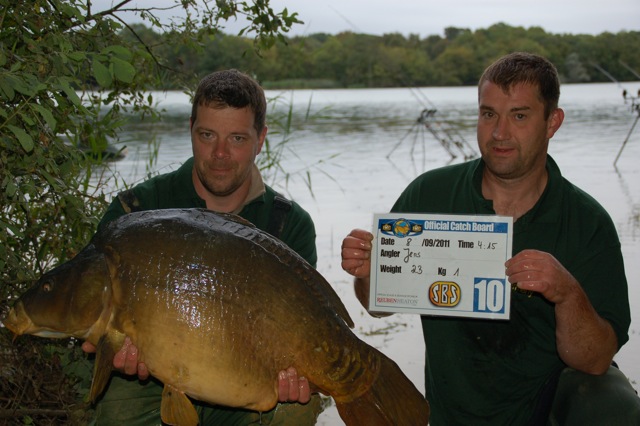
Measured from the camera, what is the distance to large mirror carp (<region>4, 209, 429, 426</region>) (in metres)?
2.03

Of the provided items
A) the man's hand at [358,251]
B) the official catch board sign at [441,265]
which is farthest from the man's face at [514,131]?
the man's hand at [358,251]

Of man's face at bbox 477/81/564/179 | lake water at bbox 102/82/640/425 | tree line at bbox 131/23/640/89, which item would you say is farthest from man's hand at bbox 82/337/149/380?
tree line at bbox 131/23/640/89

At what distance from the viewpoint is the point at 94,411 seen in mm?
2719

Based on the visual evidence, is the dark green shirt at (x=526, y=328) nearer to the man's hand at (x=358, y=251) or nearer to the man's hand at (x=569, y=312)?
the man's hand at (x=569, y=312)

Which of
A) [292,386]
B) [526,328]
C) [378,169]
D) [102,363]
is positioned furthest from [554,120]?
[378,169]

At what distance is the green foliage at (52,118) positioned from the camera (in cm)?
230

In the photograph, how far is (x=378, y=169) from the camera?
411 inches

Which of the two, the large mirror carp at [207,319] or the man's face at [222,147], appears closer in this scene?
the large mirror carp at [207,319]

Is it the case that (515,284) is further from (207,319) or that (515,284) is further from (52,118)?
(52,118)

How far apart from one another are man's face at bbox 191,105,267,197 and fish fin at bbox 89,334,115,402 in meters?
0.82

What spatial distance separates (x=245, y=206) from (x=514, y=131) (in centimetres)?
100

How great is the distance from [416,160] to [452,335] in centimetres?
877

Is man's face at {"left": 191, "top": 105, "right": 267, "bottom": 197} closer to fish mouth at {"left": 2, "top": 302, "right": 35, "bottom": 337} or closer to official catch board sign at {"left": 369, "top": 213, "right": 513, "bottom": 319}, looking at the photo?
official catch board sign at {"left": 369, "top": 213, "right": 513, "bottom": 319}

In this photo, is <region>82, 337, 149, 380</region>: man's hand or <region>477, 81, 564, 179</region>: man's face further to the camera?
<region>477, 81, 564, 179</region>: man's face
